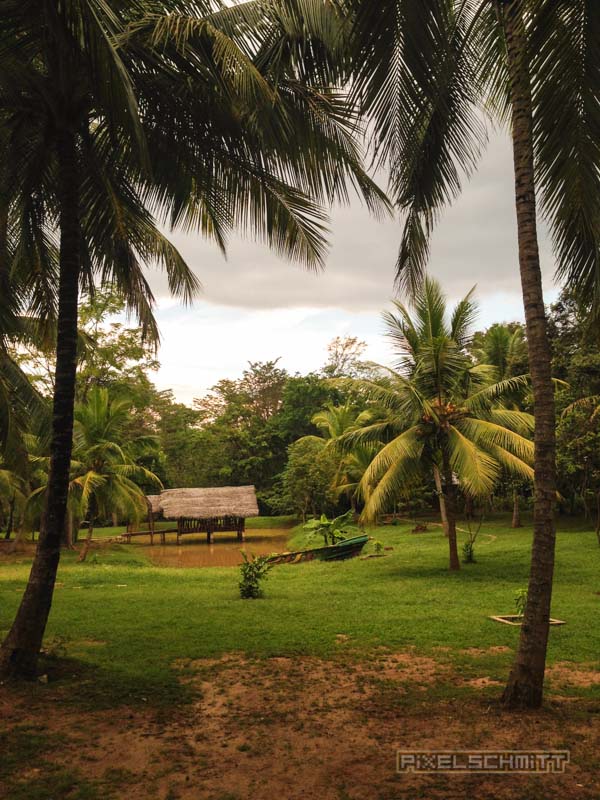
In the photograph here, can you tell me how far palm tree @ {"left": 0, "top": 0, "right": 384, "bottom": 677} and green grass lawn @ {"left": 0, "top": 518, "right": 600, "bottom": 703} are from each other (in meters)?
1.56

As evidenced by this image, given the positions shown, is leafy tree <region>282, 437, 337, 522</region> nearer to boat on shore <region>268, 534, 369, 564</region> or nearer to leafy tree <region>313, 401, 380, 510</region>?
leafy tree <region>313, 401, 380, 510</region>

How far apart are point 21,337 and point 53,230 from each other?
3934 mm

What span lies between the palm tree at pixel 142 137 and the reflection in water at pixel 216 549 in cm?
1368

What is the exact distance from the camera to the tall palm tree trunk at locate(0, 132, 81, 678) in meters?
5.45

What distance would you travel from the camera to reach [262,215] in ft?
23.0

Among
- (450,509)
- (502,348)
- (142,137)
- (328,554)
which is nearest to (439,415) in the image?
(450,509)

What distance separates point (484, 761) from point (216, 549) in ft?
70.2

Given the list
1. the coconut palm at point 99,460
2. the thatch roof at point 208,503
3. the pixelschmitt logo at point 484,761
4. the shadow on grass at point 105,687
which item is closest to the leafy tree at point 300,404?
the thatch roof at point 208,503

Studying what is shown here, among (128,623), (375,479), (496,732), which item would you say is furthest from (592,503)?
(496,732)

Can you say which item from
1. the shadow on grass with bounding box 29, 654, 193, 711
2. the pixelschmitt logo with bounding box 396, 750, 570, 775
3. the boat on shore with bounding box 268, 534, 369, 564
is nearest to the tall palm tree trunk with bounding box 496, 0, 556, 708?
the pixelschmitt logo with bounding box 396, 750, 570, 775

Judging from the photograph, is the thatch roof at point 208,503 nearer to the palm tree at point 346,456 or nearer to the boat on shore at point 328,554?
the palm tree at point 346,456

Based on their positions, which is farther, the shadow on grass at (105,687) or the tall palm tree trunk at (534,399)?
the shadow on grass at (105,687)

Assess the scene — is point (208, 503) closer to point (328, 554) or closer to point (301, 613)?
point (328, 554)

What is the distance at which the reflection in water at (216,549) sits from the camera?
20.8m
